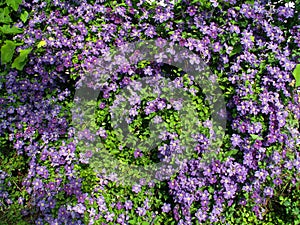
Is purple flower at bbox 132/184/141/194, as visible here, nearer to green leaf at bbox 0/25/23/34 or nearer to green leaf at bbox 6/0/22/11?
green leaf at bbox 0/25/23/34

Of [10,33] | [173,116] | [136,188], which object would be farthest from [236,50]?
[10,33]

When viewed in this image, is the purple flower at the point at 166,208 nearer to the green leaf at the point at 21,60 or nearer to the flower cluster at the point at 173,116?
the flower cluster at the point at 173,116

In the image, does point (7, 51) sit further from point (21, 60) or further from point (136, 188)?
point (136, 188)

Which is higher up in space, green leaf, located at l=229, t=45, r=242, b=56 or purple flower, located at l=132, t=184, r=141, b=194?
green leaf, located at l=229, t=45, r=242, b=56

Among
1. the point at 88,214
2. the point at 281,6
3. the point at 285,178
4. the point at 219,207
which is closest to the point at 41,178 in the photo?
the point at 88,214

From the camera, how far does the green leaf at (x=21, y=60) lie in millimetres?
3087

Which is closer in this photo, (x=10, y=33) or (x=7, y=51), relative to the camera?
(x=7, y=51)

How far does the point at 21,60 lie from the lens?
311 cm

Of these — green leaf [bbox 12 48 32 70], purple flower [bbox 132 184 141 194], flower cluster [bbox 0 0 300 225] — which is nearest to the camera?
flower cluster [bbox 0 0 300 225]

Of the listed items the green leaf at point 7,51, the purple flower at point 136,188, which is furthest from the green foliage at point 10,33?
the purple flower at point 136,188

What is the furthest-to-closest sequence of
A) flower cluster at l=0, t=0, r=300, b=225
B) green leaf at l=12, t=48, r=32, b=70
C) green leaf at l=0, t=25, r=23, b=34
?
green leaf at l=0, t=25, r=23, b=34 < green leaf at l=12, t=48, r=32, b=70 < flower cluster at l=0, t=0, r=300, b=225

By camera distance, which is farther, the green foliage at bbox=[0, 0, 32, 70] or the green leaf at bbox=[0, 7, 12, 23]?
the green leaf at bbox=[0, 7, 12, 23]

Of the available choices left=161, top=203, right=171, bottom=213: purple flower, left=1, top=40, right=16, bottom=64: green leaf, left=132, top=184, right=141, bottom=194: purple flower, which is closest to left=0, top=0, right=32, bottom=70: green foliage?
left=1, top=40, right=16, bottom=64: green leaf

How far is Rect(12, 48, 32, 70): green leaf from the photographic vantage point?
10.1 ft
